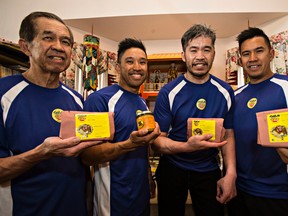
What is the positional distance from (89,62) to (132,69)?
Result: 1301 millimetres

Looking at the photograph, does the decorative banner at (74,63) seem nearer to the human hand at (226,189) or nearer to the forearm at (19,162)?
the forearm at (19,162)

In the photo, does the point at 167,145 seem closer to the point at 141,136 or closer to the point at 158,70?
the point at 141,136

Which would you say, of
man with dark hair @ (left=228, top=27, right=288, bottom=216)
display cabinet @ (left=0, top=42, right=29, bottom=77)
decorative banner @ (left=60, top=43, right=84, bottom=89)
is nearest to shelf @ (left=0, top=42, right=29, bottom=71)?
display cabinet @ (left=0, top=42, right=29, bottom=77)

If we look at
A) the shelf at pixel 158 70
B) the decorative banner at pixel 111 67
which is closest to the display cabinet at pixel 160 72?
the shelf at pixel 158 70

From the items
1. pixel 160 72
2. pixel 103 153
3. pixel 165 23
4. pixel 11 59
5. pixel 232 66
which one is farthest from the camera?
pixel 160 72

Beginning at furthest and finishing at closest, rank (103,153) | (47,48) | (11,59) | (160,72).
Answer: (160,72)
(11,59)
(103,153)
(47,48)

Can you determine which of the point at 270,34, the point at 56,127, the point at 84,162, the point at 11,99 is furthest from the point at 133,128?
the point at 270,34

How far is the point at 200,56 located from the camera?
131 cm

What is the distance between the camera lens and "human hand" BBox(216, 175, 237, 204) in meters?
1.24

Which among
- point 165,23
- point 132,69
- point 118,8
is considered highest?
point 118,8

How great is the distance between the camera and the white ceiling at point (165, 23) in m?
2.59

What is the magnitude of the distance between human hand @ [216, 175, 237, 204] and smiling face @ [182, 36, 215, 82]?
643mm

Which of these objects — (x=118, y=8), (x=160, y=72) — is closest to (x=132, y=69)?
(x=118, y=8)

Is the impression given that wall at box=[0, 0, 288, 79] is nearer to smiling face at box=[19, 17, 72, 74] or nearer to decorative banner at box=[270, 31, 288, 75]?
decorative banner at box=[270, 31, 288, 75]
